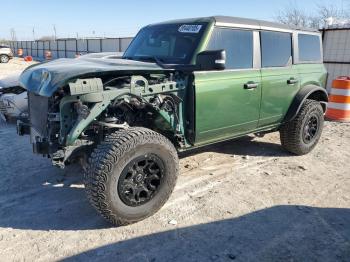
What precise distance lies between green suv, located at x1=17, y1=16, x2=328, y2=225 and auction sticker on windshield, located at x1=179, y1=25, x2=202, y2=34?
0.02m

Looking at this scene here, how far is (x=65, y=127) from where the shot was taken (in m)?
3.63

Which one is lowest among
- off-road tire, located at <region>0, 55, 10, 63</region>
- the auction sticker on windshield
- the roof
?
the auction sticker on windshield

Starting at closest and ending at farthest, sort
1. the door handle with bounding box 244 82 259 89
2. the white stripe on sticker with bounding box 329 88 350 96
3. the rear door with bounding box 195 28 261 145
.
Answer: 1. the rear door with bounding box 195 28 261 145
2. the door handle with bounding box 244 82 259 89
3. the white stripe on sticker with bounding box 329 88 350 96

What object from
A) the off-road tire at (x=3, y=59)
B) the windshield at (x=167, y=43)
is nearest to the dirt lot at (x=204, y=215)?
the windshield at (x=167, y=43)

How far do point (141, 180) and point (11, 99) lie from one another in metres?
4.54

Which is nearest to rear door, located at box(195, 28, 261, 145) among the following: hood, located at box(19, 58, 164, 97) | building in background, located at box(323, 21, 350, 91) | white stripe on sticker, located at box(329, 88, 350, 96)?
hood, located at box(19, 58, 164, 97)

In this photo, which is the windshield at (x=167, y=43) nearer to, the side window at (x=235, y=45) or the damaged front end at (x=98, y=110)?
the side window at (x=235, y=45)

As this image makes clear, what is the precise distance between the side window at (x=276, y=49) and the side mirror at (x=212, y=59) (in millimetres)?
1199

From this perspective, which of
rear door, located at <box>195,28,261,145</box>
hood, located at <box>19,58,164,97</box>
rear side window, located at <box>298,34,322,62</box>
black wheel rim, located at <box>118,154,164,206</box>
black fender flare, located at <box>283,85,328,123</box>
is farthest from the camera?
rear side window, located at <box>298,34,322,62</box>

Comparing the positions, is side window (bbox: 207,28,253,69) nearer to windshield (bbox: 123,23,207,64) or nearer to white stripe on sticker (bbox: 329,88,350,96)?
windshield (bbox: 123,23,207,64)

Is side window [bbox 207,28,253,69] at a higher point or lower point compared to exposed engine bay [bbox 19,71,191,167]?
higher

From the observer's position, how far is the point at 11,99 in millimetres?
7227

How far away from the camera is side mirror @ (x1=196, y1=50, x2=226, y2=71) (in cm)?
407

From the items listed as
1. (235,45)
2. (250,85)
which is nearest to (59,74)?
(235,45)
